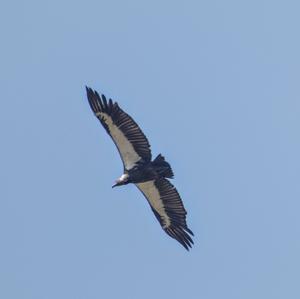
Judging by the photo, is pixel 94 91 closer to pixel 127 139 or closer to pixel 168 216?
pixel 127 139

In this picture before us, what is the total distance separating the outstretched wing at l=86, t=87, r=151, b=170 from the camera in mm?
45906

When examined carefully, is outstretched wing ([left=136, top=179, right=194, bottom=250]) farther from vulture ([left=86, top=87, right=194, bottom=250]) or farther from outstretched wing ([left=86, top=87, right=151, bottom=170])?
outstretched wing ([left=86, top=87, right=151, bottom=170])

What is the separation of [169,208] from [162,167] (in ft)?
9.00

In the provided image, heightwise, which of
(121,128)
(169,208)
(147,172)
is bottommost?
(169,208)

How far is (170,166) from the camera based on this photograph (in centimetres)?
4603

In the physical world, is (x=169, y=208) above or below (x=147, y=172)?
below

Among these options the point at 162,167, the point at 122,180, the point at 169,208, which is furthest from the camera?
the point at 169,208

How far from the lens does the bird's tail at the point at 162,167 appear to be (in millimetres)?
45969

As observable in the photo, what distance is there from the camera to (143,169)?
153ft

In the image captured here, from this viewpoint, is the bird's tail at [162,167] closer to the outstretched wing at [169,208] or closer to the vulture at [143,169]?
the vulture at [143,169]

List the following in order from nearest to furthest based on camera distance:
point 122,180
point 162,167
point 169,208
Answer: point 162,167, point 122,180, point 169,208

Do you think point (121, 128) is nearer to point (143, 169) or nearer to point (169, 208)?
point (143, 169)

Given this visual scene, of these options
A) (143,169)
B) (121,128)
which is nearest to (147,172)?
(143,169)

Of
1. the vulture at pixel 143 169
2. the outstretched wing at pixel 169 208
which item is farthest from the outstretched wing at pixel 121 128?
the outstretched wing at pixel 169 208
